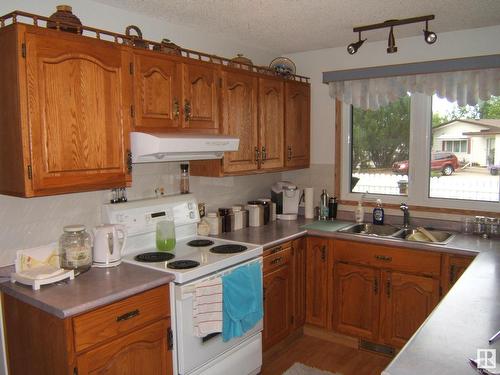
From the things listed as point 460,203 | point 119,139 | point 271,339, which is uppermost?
point 119,139

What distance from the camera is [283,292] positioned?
3195 millimetres

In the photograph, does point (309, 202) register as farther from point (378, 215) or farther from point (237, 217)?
point (237, 217)

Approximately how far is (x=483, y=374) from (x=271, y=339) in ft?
6.67

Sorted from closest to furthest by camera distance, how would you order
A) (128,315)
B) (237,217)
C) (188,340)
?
(128,315)
(188,340)
(237,217)

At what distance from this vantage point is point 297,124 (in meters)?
3.75

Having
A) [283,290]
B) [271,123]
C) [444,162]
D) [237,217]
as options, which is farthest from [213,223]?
[444,162]

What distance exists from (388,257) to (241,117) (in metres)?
1.46

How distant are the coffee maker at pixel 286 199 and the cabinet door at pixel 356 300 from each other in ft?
2.37

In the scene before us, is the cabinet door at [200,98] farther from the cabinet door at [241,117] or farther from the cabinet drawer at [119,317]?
the cabinet drawer at [119,317]

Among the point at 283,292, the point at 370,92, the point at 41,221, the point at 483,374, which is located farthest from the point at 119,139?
the point at 370,92

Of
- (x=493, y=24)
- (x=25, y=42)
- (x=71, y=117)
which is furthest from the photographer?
(x=493, y=24)

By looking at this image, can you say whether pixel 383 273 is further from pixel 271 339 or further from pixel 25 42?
pixel 25 42

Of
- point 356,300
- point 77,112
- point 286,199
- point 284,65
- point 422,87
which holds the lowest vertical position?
point 356,300

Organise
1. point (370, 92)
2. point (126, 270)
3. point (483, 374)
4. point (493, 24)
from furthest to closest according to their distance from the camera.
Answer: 1. point (370, 92)
2. point (493, 24)
3. point (126, 270)
4. point (483, 374)
